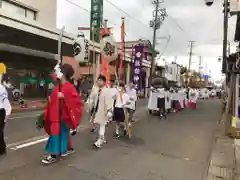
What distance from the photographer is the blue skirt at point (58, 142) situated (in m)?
5.45

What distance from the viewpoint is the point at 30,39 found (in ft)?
58.3

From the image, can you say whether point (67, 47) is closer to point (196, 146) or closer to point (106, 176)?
point (196, 146)

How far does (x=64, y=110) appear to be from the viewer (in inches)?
215

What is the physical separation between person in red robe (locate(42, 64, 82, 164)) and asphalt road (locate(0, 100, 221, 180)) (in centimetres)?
32

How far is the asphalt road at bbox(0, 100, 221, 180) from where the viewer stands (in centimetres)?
497

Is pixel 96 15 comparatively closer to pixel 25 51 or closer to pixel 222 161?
pixel 25 51

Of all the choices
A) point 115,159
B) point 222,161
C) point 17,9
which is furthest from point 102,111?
point 17,9

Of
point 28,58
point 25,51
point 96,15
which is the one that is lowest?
point 28,58

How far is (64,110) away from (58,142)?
64 centimetres

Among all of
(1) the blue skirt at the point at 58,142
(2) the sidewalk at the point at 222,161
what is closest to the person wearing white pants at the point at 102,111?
(1) the blue skirt at the point at 58,142

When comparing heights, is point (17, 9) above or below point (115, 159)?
above

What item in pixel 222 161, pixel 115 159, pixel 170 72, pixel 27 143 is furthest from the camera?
pixel 170 72

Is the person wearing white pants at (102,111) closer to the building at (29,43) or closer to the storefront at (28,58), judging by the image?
the building at (29,43)

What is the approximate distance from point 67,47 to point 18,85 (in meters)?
4.55
